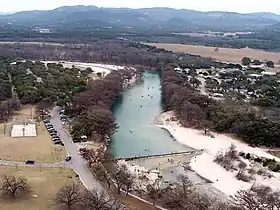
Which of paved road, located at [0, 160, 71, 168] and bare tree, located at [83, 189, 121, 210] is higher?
bare tree, located at [83, 189, 121, 210]

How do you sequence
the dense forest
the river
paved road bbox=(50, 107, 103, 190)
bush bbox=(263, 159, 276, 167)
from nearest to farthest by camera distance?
paved road bbox=(50, 107, 103, 190) → bush bbox=(263, 159, 276, 167) → the river → the dense forest

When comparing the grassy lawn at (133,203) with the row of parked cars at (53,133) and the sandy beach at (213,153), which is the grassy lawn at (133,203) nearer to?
the sandy beach at (213,153)

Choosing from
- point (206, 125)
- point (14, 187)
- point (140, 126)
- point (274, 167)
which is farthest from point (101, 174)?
point (206, 125)

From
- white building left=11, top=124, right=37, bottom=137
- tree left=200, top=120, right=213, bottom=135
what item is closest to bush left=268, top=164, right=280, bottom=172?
tree left=200, top=120, right=213, bottom=135

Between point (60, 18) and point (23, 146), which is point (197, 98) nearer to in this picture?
point (23, 146)

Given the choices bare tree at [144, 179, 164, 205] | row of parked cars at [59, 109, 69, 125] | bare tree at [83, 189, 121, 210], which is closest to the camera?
bare tree at [83, 189, 121, 210]

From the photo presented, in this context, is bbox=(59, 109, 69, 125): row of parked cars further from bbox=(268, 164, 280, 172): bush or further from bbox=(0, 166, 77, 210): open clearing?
bbox=(268, 164, 280, 172): bush

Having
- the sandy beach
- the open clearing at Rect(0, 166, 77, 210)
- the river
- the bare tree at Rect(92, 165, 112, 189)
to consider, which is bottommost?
the river

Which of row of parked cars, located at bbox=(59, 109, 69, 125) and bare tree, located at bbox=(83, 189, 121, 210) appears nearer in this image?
bare tree, located at bbox=(83, 189, 121, 210)
